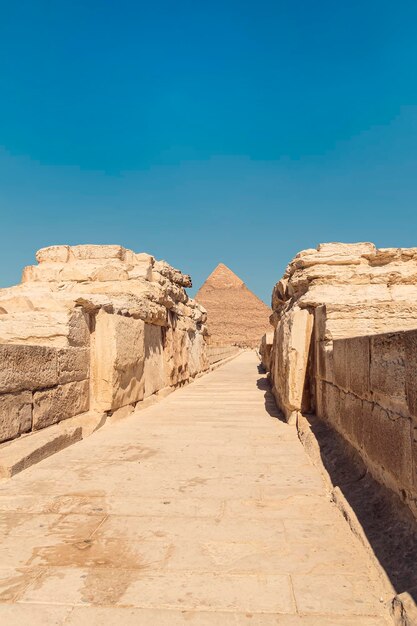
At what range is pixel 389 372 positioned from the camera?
238cm

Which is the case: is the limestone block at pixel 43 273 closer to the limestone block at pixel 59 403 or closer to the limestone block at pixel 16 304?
the limestone block at pixel 16 304

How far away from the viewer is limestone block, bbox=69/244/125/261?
6852mm

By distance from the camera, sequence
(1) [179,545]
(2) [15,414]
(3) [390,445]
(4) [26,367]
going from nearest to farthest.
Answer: (1) [179,545], (3) [390,445], (2) [15,414], (4) [26,367]

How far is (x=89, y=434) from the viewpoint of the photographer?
4.69 meters

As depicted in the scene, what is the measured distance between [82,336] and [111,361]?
0.46 meters

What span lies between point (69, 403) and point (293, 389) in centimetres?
236

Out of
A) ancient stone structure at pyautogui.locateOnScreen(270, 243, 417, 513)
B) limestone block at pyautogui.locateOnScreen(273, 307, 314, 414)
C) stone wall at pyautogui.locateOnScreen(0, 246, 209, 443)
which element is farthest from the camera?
limestone block at pyautogui.locateOnScreen(273, 307, 314, 414)

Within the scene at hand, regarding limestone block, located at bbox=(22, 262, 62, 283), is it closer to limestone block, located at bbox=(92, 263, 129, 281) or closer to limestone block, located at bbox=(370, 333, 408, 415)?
limestone block, located at bbox=(92, 263, 129, 281)

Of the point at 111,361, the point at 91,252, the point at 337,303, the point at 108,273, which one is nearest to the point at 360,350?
the point at 337,303

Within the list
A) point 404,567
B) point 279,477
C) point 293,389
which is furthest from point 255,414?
point 404,567

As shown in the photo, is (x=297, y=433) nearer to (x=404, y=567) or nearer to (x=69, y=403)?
(x=69, y=403)

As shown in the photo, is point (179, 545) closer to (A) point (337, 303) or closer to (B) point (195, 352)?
(A) point (337, 303)

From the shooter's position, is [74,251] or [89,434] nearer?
[89,434]

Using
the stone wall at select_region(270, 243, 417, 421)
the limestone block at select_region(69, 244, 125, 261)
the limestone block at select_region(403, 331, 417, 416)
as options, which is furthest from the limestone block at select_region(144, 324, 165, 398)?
the limestone block at select_region(403, 331, 417, 416)
